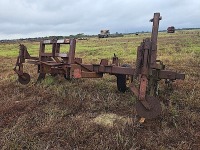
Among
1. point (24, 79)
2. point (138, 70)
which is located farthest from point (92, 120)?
point (24, 79)

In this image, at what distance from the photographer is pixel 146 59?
536cm

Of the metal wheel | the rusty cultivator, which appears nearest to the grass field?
the rusty cultivator

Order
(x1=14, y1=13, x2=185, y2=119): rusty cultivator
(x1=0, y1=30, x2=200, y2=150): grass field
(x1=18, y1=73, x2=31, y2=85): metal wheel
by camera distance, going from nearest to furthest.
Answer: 1. (x1=0, y1=30, x2=200, y2=150): grass field
2. (x1=14, y1=13, x2=185, y2=119): rusty cultivator
3. (x1=18, y1=73, x2=31, y2=85): metal wheel

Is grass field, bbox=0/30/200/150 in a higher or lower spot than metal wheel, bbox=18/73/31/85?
lower

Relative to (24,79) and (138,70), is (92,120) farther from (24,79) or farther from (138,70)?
(24,79)

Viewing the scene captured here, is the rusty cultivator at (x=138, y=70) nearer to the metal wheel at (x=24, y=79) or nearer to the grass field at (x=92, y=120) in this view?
the metal wheel at (x=24, y=79)

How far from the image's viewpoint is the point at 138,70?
18.1ft

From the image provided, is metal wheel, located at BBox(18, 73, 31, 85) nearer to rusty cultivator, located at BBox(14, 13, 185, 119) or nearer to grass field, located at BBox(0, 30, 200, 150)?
rusty cultivator, located at BBox(14, 13, 185, 119)

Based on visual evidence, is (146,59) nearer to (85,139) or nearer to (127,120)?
(127,120)

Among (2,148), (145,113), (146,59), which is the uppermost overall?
(146,59)

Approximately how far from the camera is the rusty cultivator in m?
5.30

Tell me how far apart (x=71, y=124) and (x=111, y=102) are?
1570 mm

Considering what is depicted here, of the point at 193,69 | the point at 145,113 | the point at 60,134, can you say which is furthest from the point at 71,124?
the point at 193,69

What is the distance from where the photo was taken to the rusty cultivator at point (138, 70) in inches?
209
